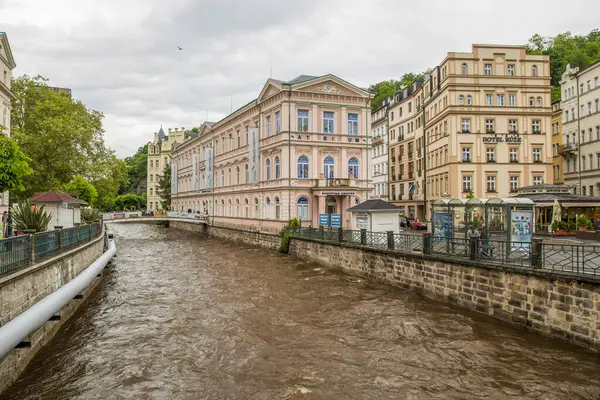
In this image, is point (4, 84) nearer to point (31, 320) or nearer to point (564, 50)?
point (31, 320)

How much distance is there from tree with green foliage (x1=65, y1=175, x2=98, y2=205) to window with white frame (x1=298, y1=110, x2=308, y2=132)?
1852 centimetres

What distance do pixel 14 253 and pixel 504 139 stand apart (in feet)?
129

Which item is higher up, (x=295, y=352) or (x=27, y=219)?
(x=27, y=219)

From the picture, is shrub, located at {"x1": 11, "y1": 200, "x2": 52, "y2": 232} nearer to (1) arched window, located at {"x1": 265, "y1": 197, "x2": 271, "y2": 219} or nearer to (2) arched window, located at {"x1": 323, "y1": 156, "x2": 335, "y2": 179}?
(1) arched window, located at {"x1": 265, "y1": 197, "x2": 271, "y2": 219}

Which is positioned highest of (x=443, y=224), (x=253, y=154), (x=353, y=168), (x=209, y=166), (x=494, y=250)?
(x=209, y=166)

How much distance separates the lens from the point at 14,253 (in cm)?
955

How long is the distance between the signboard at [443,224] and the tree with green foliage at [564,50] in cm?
4091

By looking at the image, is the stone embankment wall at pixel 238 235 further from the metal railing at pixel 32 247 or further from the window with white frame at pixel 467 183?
the window with white frame at pixel 467 183

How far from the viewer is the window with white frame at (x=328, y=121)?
34125mm

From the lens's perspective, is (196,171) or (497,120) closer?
(497,120)

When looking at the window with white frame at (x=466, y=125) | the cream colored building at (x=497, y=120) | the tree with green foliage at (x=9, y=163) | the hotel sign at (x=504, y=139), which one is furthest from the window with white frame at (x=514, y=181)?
the tree with green foliage at (x=9, y=163)

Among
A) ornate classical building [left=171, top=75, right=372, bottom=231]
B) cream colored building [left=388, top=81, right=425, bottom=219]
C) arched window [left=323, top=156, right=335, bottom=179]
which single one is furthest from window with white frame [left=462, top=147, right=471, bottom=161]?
arched window [left=323, top=156, right=335, bottom=179]

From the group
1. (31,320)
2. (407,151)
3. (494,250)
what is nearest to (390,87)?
(407,151)

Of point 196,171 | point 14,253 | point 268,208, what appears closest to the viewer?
point 14,253
